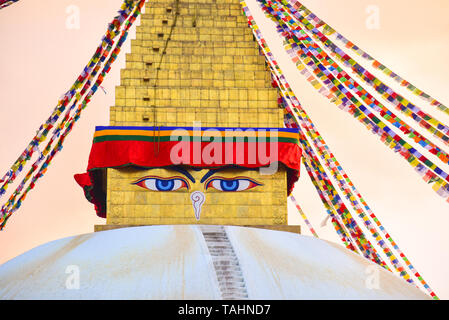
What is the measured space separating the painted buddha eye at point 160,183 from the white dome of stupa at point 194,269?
203cm

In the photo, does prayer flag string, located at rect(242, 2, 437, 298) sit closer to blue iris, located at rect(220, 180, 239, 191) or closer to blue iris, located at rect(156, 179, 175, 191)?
blue iris, located at rect(220, 180, 239, 191)

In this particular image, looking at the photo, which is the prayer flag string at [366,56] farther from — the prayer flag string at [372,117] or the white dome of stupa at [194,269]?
the white dome of stupa at [194,269]

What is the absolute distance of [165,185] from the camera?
9.77 m

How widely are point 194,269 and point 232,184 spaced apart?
135 inches

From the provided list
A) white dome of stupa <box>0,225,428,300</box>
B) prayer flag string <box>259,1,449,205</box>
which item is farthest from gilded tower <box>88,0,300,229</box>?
white dome of stupa <box>0,225,428,300</box>

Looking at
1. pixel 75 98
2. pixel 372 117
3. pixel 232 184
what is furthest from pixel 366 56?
pixel 75 98

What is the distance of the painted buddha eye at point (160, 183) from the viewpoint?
383 inches

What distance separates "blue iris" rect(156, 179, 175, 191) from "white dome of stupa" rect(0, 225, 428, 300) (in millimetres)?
2057

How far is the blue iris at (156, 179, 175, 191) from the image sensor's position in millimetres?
9750

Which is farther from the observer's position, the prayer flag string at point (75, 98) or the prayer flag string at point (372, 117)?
the prayer flag string at point (75, 98)

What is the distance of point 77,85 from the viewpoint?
34.0 ft

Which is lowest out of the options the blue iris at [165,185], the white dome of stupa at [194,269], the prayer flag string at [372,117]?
the white dome of stupa at [194,269]

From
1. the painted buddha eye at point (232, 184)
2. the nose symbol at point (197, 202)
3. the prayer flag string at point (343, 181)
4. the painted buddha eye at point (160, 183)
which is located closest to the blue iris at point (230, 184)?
the painted buddha eye at point (232, 184)
